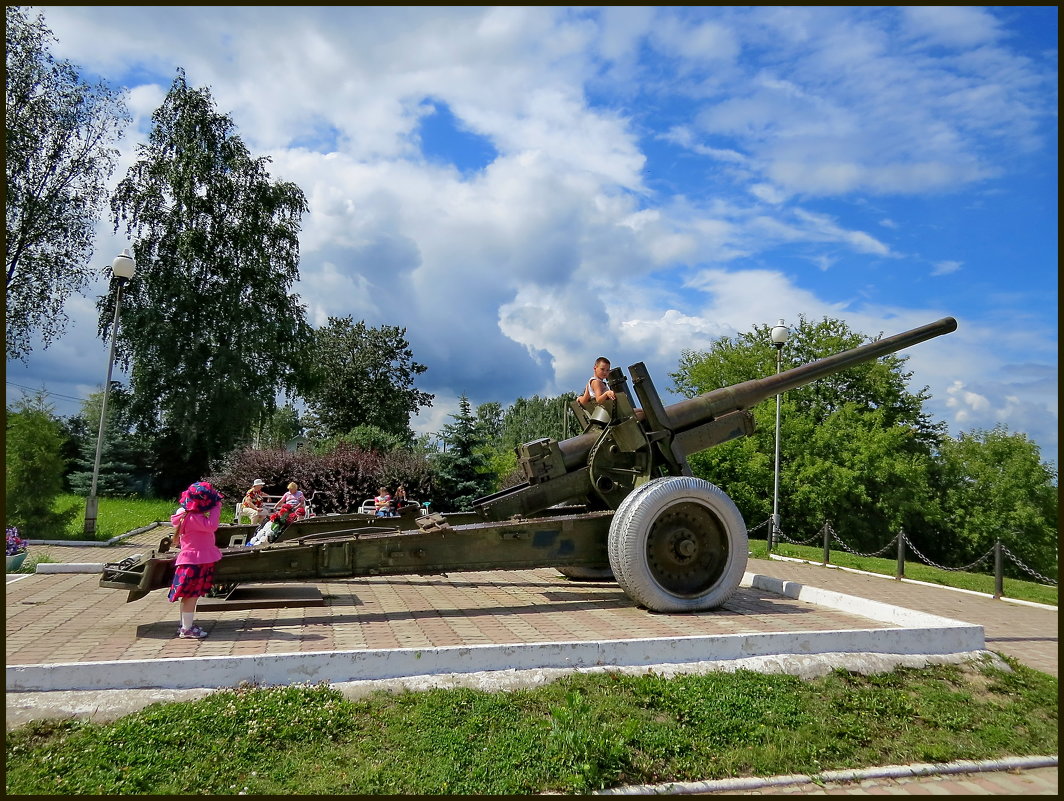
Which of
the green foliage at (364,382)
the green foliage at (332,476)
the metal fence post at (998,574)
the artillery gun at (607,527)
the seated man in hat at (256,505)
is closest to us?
the artillery gun at (607,527)

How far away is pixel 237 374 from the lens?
25.7 metres

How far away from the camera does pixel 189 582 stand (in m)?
5.92

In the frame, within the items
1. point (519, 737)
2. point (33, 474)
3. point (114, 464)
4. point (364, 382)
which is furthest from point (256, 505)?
point (364, 382)

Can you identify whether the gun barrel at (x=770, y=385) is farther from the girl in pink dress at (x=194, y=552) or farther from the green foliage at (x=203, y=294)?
the green foliage at (x=203, y=294)

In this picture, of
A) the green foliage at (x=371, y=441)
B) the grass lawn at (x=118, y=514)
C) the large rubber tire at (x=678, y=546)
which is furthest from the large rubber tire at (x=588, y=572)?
the green foliage at (x=371, y=441)

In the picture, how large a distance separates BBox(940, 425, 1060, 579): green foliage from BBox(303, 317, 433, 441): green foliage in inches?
1044

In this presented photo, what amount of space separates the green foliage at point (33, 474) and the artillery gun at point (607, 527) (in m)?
8.40

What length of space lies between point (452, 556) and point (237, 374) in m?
20.7

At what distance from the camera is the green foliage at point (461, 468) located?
66.3 feet

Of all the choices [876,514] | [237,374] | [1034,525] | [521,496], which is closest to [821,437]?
[876,514]

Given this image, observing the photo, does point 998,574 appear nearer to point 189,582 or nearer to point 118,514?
point 189,582

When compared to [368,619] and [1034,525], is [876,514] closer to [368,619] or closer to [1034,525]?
[1034,525]

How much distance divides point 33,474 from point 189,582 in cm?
1003

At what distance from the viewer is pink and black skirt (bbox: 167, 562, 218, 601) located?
5.92 m
